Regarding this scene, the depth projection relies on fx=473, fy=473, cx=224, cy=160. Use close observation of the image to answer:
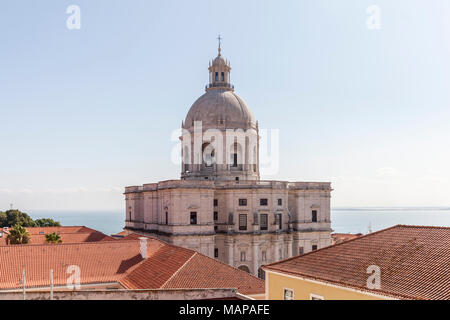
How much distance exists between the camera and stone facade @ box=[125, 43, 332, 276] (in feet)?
167

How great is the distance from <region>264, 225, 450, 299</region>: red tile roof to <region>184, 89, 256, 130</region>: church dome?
38155 millimetres

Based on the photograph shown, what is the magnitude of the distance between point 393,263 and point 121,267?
22492 mm

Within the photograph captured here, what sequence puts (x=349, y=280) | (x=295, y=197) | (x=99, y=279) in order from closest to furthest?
1. (x=349, y=280)
2. (x=99, y=279)
3. (x=295, y=197)

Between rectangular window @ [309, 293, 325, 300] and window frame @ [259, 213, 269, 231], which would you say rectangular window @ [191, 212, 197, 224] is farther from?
rectangular window @ [309, 293, 325, 300]

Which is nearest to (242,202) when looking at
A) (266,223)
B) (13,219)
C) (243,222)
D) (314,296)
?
(243,222)

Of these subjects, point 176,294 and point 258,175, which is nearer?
point 176,294

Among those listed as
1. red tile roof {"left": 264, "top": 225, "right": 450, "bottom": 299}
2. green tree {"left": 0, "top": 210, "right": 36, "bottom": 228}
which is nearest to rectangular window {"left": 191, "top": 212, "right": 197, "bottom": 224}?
red tile roof {"left": 264, "top": 225, "right": 450, "bottom": 299}

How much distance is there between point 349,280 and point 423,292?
2.72 m

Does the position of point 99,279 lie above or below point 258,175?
below

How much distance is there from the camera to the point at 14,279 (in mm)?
30781

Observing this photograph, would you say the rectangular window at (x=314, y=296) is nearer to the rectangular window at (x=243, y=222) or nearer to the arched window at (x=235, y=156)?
the rectangular window at (x=243, y=222)

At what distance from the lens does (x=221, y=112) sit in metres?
58.4
